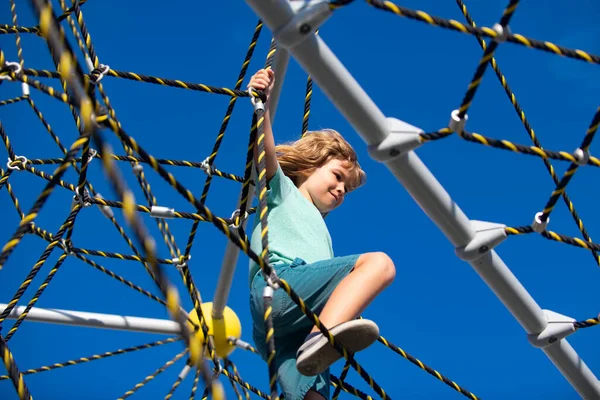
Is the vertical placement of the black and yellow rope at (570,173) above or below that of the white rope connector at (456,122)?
below

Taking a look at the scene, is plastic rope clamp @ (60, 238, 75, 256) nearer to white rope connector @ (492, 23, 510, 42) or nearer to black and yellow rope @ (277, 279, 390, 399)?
black and yellow rope @ (277, 279, 390, 399)

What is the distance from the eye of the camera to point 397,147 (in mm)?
1403

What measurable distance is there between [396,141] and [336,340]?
0.35 m

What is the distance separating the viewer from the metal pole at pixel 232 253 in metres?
1.98

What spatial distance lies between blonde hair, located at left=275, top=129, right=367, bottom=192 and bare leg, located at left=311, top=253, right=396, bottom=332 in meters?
0.53

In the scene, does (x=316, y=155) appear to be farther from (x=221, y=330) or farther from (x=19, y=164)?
(x=19, y=164)

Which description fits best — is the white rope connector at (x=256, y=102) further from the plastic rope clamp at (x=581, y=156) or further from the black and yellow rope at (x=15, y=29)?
the black and yellow rope at (x=15, y=29)

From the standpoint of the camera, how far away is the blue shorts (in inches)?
61.5

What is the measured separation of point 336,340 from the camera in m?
1.37

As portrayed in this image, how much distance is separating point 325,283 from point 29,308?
36.6 inches

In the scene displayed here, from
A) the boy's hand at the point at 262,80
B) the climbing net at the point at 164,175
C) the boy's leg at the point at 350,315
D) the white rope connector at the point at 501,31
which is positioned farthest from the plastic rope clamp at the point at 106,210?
the white rope connector at the point at 501,31

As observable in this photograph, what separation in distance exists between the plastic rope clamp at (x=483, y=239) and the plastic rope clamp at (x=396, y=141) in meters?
0.23

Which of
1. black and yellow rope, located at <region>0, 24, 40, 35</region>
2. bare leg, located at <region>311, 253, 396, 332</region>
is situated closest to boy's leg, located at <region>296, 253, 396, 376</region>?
bare leg, located at <region>311, 253, 396, 332</region>

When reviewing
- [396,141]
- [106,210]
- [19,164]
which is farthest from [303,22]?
[19,164]
